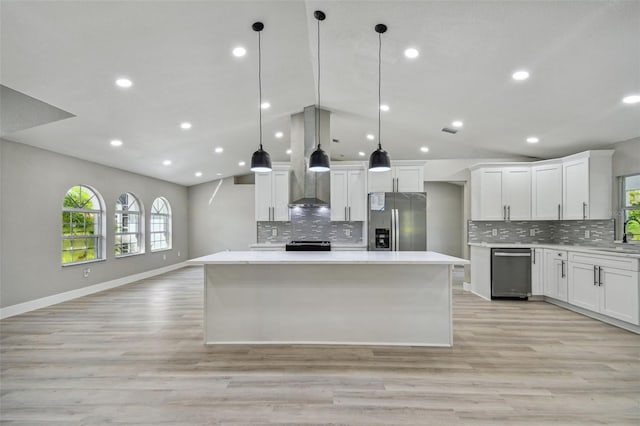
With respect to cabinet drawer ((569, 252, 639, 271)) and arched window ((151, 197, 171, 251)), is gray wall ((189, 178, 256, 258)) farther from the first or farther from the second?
cabinet drawer ((569, 252, 639, 271))

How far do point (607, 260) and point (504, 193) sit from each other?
192 centimetres

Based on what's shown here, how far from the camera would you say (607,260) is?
159 inches

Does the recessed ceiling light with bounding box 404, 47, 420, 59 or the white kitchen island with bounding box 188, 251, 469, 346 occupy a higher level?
the recessed ceiling light with bounding box 404, 47, 420, 59

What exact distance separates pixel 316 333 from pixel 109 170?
18.2 feet

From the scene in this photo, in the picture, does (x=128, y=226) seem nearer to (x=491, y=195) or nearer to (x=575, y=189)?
(x=491, y=195)

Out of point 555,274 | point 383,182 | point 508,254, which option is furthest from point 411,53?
point 555,274

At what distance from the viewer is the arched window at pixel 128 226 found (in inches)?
270

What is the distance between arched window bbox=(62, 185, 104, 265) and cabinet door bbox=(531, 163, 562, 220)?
7.89m

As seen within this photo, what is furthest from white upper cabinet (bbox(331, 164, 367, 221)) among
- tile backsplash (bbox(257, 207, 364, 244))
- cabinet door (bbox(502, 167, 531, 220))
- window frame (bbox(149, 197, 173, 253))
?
window frame (bbox(149, 197, 173, 253))

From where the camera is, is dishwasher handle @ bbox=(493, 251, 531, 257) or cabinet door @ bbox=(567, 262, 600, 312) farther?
dishwasher handle @ bbox=(493, 251, 531, 257)

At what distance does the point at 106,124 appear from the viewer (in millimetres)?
4422

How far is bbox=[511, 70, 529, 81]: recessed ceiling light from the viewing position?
3.24 metres

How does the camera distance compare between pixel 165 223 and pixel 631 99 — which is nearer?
pixel 631 99

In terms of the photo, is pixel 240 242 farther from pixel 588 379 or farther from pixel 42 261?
pixel 588 379
